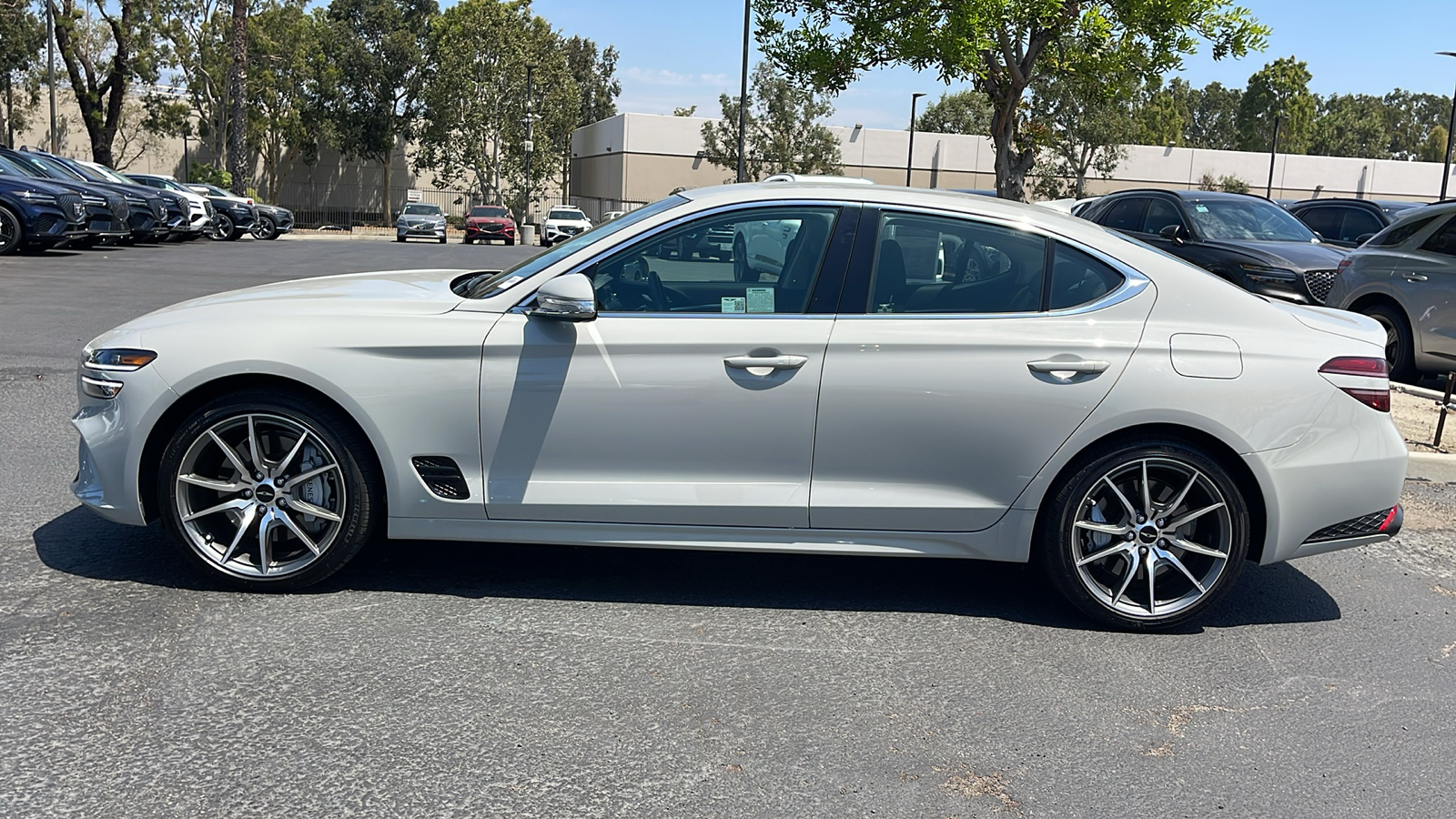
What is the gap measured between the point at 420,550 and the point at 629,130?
52.3m

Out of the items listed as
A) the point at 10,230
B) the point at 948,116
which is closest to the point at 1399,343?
the point at 10,230

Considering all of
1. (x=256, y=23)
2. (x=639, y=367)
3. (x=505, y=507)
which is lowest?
(x=505, y=507)

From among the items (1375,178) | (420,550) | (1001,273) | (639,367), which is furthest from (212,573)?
(1375,178)

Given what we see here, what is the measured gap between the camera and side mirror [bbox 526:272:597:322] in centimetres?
427

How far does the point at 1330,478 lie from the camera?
4508 millimetres

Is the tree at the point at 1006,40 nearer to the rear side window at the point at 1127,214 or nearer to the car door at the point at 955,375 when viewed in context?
the rear side window at the point at 1127,214

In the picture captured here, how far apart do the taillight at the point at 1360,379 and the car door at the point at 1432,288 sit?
6.19 m

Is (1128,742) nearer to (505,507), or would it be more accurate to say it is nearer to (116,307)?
(505,507)

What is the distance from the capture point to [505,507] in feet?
14.6

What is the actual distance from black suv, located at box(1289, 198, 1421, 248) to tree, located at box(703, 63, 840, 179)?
37.0 m

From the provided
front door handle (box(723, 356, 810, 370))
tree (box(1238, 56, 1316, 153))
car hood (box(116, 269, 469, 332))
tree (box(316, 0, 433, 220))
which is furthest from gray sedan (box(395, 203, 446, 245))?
tree (box(1238, 56, 1316, 153))

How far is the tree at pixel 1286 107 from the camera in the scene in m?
93.8

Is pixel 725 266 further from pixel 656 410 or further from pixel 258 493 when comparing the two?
pixel 258 493

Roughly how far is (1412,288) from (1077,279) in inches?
277
